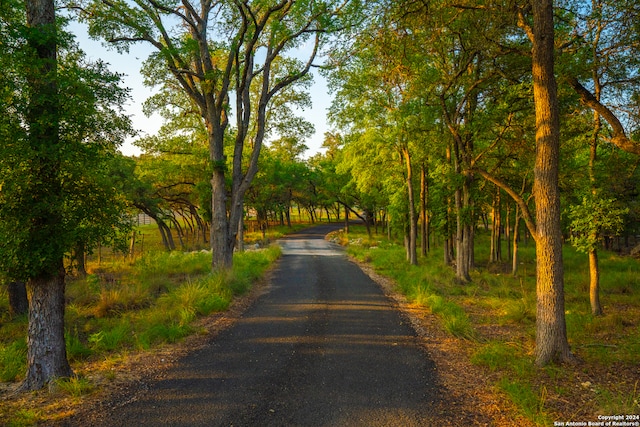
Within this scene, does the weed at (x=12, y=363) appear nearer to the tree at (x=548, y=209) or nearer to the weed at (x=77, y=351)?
the weed at (x=77, y=351)

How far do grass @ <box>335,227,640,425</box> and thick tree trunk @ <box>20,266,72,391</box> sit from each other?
6.63 metres


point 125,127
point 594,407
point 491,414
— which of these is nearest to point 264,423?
point 491,414

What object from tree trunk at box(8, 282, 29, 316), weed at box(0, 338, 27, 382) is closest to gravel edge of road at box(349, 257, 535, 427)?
weed at box(0, 338, 27, 382)

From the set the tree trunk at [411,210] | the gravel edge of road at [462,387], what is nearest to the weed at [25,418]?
the gravel edge of road at [462,387]

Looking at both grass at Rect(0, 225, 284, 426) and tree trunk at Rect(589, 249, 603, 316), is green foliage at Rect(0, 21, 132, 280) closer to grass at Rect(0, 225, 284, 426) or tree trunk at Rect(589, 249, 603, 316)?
grass at Rect(0, 225, 284, 426)

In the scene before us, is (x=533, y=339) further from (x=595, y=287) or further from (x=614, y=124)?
(x=614, y=124)

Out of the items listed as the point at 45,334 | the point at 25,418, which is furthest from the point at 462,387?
the point at 45,334

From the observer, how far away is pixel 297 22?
13.1 m

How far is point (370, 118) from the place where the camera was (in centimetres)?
1638

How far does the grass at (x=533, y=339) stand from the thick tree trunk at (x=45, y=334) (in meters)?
6.63

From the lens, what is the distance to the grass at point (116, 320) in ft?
18.6

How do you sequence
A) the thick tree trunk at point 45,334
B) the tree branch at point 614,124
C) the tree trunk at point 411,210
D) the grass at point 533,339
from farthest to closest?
1. the tree trunk at point 411,210
2. the tree branch at point 614,124
3. the thick tree trunk at point 45,334
4. the grass at point 533,339

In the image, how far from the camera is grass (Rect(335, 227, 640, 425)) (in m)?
4.69

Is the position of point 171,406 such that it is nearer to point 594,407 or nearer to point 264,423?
point 264,423
